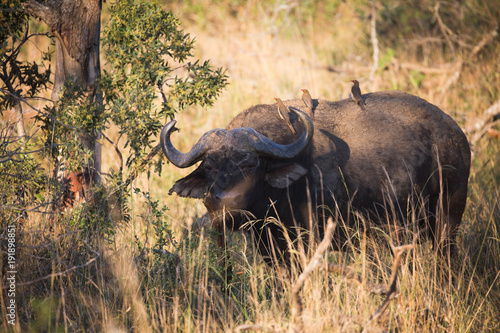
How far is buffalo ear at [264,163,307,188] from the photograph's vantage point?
4307 mm

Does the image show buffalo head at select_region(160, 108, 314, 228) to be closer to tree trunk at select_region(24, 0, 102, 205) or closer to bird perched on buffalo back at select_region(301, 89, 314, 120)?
bird perched on buffalo back at select_region(301, 89, 314, 120)

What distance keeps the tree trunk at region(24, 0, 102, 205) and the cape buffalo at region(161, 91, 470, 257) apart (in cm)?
98

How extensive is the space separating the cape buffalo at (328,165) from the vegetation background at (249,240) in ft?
1.27

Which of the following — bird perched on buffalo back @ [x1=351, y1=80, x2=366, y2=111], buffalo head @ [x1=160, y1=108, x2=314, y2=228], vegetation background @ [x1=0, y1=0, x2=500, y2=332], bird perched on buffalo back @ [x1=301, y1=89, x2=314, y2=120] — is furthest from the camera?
bird perched on buffalo back @ [x1=351, y1=80, x2=366, y2=111]

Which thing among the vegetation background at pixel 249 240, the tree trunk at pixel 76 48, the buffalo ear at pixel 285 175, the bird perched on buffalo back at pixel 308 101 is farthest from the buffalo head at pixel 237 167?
the tree trunk at pixel 76 48

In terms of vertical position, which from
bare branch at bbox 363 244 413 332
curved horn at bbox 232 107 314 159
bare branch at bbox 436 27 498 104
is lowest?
bare branch at bbox 363 244 413 332

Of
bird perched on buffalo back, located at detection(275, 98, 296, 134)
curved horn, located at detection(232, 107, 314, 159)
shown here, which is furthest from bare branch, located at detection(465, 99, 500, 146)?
curved horn, located at detection(232, 107, 314, 159)

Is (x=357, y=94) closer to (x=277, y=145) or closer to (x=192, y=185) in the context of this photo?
(x=277, y=145)

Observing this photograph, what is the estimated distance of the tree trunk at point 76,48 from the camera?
4445 mm

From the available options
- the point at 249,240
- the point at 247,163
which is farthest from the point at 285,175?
the point at 249,240

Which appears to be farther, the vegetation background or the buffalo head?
the buffalo head

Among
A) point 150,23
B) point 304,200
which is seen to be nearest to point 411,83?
point 304,200

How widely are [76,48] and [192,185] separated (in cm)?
174

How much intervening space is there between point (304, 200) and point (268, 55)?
19.3ft
